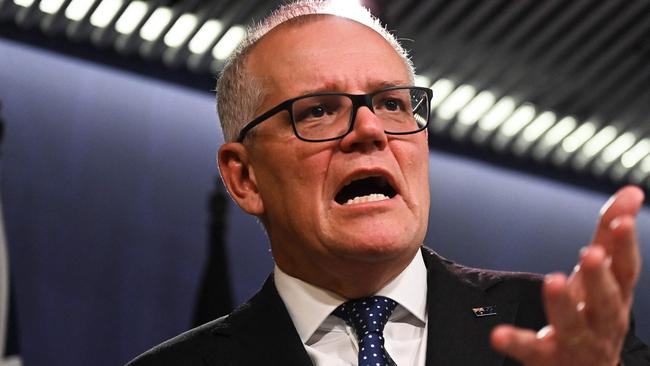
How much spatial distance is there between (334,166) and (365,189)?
9cm

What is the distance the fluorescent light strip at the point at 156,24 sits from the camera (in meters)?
4.98

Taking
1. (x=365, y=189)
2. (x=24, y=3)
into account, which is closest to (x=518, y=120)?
(x=24, y=3)

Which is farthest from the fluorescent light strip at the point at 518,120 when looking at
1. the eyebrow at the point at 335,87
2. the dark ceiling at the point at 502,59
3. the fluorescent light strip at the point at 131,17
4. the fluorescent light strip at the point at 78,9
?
the eyebrow at the point at 335,87

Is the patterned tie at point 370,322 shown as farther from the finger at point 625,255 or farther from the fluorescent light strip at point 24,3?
the fluorescent light strip at point 24,3

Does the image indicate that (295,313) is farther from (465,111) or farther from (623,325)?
(465,111)

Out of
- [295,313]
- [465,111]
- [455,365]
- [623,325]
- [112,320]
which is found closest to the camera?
[623,325]

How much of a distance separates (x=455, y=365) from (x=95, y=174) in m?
3.52

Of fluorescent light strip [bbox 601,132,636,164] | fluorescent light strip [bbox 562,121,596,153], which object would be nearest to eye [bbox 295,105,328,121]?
fluorescent light strip [bbox 562,121,596,153]

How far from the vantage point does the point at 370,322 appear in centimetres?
228

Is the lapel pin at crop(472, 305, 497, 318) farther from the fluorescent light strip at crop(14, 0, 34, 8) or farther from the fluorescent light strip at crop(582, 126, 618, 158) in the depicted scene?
the fluorescent light strip at crop(582, 126, 618, 158)

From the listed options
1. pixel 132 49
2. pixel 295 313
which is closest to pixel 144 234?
pixel 132 49

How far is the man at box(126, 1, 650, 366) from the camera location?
2271mm

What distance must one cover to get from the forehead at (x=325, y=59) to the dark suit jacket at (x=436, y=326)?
446 mm

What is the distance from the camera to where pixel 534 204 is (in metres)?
6.52
